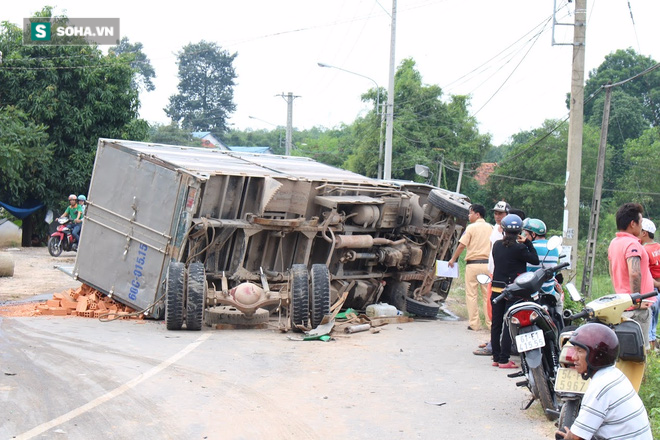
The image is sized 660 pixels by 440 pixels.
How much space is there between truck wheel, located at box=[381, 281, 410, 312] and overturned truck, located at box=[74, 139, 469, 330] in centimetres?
2

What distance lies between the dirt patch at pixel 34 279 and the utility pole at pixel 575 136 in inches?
415

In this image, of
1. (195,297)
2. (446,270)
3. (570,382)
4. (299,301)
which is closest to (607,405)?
(570,382)

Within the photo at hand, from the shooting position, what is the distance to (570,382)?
5.22 m

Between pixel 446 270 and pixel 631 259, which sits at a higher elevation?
pixel 631 259

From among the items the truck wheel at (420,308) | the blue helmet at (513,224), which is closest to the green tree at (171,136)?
the truck wheel at (420,308)

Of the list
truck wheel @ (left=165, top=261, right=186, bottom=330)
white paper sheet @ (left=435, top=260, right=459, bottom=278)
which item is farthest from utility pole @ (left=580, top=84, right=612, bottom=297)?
truck wheel @ (left=165, top=261, right=186, bottom=330)

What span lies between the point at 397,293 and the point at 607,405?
10.3 m

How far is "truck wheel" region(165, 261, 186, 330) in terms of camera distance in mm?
10625

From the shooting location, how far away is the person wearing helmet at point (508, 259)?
338 inches

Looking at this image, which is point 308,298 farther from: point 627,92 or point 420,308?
point 627,92

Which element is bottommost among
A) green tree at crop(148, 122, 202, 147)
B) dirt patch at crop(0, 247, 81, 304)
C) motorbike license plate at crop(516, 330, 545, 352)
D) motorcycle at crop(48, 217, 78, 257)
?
dirt patch at crop(0, 247, 81, 304)

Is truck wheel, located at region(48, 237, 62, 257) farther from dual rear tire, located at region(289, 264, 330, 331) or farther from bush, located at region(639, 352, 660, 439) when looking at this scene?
bush, located at region(639, 352, 660, 439)

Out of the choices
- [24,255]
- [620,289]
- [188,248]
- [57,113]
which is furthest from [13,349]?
[57,113]

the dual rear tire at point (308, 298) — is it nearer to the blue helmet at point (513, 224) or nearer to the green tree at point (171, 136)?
the blue helmet at point (513, 224)
